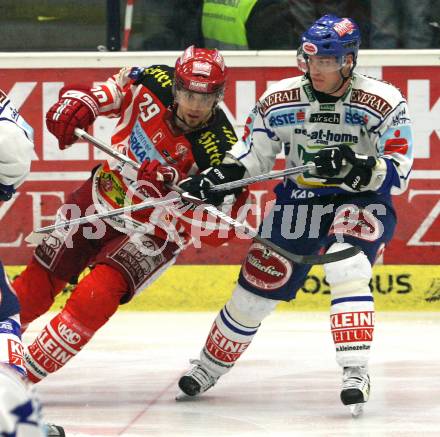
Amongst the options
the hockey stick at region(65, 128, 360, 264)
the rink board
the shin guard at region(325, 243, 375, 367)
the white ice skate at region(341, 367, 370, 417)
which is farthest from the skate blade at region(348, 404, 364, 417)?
the rink board

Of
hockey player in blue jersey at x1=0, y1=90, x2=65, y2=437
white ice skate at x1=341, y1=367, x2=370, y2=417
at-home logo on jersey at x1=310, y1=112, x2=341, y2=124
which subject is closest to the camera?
hockey player in blue jersey at x1=0, y1=90, x2=65, y2=437

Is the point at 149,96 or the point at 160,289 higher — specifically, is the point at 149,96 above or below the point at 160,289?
above

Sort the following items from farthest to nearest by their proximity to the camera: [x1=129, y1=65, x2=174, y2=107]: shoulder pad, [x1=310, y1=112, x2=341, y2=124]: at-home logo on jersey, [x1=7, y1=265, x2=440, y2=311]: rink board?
[x1=7, y1=265, x2=440, y2=311]: rink board < [x1=129, y1=65, x2=174, y2=107]: shoulder pad < [x1=310, y1=112, x2=341, y2=124]: at-home logo on jersey

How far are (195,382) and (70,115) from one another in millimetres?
936

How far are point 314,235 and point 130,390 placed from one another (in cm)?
82

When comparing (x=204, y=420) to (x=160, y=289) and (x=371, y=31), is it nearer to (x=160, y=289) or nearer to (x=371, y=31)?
(x=160, y=289)

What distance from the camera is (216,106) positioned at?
4.39m

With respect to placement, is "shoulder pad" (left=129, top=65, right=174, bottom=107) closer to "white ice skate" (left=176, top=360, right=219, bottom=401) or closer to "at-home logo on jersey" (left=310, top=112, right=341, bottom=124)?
"at-home logo on jersey" (left=310, top=112, right=341, bottom=124)

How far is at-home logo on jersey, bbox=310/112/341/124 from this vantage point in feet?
13.8

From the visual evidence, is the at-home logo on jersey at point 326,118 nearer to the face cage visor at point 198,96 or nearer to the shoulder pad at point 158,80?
the face cage visor at point 198,96

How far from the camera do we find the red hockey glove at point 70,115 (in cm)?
436

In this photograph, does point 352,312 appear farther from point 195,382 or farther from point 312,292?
point 312,292

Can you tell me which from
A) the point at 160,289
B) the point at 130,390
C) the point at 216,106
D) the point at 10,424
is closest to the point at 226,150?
the point at 216,106

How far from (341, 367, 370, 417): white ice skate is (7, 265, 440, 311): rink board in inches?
77.5
